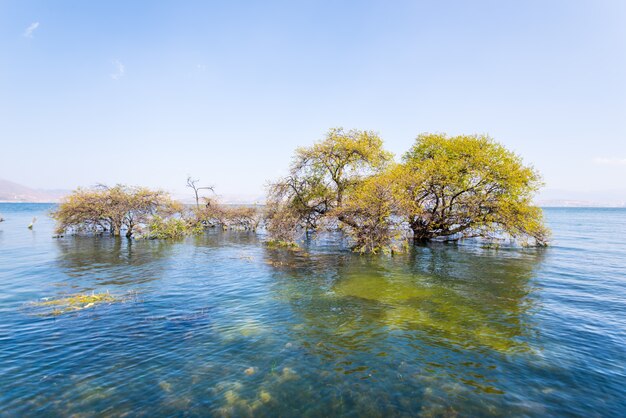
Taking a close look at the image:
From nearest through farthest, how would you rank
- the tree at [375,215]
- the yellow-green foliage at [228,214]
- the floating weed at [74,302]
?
the floating weed at [74,302] < the tree at [375,215] < the yellow-green foliage at [228,214]

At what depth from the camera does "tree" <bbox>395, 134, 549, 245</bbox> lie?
1169 inches

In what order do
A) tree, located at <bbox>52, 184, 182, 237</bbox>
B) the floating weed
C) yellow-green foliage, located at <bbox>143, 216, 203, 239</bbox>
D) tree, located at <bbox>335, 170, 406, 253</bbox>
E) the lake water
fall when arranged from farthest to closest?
yellow-green foliage, located at <bbox>143, 216, 203, 239</bbox> → tree, located at <bbox>52, 184, 182, 237</bbox> → tree, located at <bbox>335, 170, 406, 253</bbox> → the floating weed → the lake water

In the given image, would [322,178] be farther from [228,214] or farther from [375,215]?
[228,214]

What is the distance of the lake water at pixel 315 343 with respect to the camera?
721cm

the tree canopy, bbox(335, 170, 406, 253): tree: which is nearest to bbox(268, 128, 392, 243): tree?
the tree canopy

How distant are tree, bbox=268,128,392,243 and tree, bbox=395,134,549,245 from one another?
387cm

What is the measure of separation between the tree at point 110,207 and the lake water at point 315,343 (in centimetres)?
1871

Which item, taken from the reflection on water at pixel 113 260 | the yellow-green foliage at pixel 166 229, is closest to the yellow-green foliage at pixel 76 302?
the reflection on water at pixel 113 260

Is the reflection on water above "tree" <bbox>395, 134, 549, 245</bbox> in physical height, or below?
below

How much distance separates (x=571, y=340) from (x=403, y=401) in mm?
7664

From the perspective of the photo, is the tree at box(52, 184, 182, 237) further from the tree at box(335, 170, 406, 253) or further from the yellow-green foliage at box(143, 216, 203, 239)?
the tree at box(335, 170, 406, 253)

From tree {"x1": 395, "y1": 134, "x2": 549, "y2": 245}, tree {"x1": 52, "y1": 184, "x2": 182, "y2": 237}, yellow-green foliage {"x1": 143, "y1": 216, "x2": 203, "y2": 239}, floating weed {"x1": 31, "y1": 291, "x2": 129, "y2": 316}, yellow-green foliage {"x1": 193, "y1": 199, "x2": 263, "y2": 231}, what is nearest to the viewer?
floating weed {"x1": 31, "y1": 291, "x2": 129, "y2": 316}

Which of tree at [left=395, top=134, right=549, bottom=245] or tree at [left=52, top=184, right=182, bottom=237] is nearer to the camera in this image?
tree at [left=395, top=134, right=549, bottom=245]

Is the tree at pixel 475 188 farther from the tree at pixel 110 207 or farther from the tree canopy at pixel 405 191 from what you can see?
the tree at pixel 110 207
